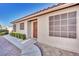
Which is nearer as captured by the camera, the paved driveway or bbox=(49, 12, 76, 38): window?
the paved driveway

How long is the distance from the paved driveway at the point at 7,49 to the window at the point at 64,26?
1249 mm

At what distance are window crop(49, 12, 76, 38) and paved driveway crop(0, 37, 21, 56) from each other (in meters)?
1.25

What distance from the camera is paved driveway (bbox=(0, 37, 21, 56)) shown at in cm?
447

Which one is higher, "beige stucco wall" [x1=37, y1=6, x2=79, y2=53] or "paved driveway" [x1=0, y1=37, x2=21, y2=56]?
"beige stucco wall" [x1=37, y1=6, x2=79, y2=53]

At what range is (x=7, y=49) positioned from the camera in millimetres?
4516

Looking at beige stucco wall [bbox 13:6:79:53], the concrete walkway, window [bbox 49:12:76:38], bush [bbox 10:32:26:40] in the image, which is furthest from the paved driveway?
window [bbox 49:12:76:38]

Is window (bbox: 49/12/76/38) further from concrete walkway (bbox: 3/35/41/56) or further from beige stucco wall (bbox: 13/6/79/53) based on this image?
concrete walkway (bbox: 3/35/41/56)

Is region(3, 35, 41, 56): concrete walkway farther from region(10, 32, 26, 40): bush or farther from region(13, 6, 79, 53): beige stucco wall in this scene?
region(13, 6, 79, 53): beige stucco wall

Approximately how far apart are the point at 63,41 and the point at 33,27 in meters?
1.00

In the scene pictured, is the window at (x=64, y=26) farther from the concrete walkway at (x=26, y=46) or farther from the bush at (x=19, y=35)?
the bush at (x=19, y=35)

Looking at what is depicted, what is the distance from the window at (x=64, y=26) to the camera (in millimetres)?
4656

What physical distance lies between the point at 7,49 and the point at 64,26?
72.2 inches

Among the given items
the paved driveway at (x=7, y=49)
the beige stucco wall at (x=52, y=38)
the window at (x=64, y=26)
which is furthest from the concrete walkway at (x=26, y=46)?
the window at (x=64, y=26)

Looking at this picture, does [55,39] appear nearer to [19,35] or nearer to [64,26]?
[64,26]
